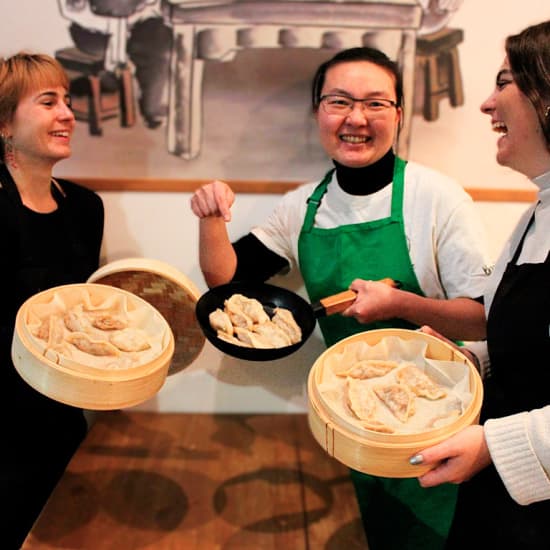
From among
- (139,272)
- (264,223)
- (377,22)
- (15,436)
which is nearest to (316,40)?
(377,22)

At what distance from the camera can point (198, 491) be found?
1672 millimetres

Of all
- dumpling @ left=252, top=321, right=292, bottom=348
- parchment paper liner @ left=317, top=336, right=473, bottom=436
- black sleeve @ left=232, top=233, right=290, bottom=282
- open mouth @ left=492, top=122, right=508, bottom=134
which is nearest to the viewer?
parchment paper liner @ left=317, top=336, right=473, bottom=436

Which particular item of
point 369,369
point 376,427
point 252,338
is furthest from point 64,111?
point 376,427

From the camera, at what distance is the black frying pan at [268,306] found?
4.38ft

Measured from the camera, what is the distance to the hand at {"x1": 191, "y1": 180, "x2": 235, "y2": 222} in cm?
150

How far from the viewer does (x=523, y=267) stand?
1252mm

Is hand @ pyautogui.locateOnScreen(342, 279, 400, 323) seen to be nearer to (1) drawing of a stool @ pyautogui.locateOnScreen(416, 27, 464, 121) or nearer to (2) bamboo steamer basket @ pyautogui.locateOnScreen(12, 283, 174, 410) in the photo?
(2) bamboo steamer basket @ pyautogui.locateOnScreen(12, 283, 174, 410)

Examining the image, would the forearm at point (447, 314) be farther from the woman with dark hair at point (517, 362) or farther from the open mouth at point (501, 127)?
the open mouth at point (501, 127)

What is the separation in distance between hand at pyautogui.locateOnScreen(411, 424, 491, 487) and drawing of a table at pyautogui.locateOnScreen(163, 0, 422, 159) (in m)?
1.13

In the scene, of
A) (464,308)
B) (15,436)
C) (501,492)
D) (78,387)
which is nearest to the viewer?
(78,387)

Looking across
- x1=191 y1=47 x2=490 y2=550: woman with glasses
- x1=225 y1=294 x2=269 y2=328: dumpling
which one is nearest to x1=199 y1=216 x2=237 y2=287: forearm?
x1=191 y1=47 x2=490 y2=550: woman with glasses

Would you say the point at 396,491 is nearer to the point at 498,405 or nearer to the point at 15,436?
the point at 498,405

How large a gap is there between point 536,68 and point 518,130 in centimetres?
12

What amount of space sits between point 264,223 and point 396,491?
0.88 m
